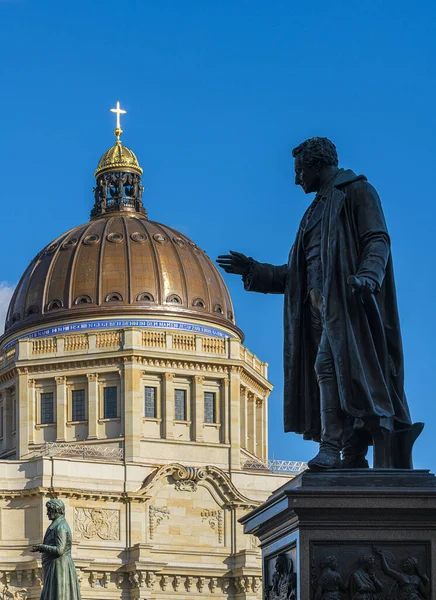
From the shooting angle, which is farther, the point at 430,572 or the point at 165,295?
the point at 165,295

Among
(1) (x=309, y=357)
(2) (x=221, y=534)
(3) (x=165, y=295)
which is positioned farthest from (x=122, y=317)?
(1) (x=309, y=357)

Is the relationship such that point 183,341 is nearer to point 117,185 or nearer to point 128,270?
point 128,270

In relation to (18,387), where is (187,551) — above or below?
below

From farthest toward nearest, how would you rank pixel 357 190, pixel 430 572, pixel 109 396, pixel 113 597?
pixel 109 396, pixel 113 597, pixel 357 190, pixel 430 572

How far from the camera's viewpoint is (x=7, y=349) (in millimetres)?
100312

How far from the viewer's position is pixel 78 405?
96.1 meters

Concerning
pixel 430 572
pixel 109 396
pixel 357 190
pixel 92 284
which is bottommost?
pixel 430 572

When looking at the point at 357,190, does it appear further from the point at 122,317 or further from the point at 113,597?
the point at 122,317

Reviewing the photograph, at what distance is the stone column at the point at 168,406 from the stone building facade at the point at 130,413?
0.07 metres

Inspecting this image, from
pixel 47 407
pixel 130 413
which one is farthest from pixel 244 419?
pixel 47 407

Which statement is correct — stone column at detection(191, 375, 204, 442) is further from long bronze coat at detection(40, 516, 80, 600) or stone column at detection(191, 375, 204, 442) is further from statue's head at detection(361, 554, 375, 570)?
statue's head at detection(361, 554, 375, 570)

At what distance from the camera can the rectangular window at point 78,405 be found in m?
95.6

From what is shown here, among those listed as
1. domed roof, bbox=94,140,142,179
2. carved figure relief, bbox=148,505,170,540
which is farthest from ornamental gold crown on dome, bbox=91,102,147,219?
carved figure relief, bbox=148,505,170,540

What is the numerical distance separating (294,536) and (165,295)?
288 ft
